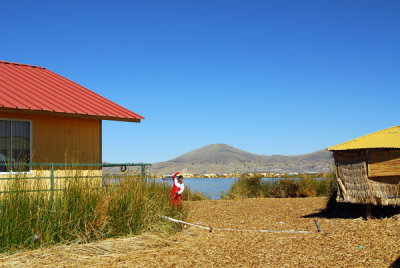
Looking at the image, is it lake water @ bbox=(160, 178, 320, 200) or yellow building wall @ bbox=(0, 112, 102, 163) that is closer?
yellow building wall @ bbox=(0, 112, 102, 163)

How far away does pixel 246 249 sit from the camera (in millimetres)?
8852

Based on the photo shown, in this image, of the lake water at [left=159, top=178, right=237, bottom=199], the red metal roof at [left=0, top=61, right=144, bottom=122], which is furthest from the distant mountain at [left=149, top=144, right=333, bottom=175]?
the red metal roof at [left=0, top=61, right=144, bottom=122]

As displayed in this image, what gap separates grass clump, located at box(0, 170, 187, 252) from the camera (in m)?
8.19

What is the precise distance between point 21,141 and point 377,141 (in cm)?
899

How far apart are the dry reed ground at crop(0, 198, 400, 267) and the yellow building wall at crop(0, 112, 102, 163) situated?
371 centimetres

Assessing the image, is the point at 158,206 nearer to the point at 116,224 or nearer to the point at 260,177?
the point at 116,224

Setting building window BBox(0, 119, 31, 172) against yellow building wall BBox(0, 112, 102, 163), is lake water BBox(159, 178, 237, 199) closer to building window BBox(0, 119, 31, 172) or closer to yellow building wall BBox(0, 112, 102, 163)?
yellow building wall BBox(0, 112, 102, 163)

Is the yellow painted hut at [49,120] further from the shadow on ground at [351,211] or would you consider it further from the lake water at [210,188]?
the shadow on ground at [351,211]

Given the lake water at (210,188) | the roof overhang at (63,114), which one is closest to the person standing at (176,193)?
the lake water at (210,188)

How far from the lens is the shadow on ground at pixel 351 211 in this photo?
11.9 metres

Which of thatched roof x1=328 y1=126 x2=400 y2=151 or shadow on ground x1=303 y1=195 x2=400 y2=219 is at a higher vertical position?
thatched roof x1=328 y1=126 x2=400 y2=151

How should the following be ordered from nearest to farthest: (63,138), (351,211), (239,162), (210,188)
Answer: (63,138), (351,211), (210,188), (239,162)

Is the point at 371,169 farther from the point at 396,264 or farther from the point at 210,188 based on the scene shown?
the point at 210,188

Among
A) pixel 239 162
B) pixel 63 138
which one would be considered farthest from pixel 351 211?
pixel 239 162
